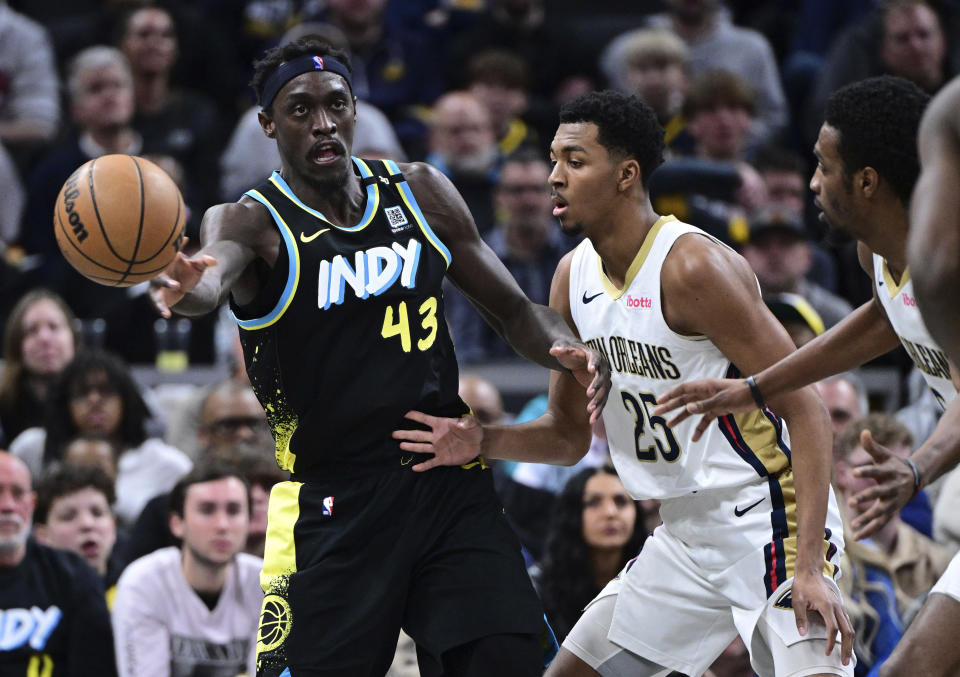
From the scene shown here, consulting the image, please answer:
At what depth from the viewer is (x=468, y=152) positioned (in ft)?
31.1

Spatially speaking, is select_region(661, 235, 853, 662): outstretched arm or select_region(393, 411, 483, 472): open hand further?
select_region(393, 411, 483, 472): open hand

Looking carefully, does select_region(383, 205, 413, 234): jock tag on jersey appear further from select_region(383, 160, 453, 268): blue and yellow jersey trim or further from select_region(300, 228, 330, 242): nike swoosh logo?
select_region(300, 228, 330, 242): nike swoosh logo

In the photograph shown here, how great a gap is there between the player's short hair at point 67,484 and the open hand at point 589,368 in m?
3.25

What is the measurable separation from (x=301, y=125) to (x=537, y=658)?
5.77 ft

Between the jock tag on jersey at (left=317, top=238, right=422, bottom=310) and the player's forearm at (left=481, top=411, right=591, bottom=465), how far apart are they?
604 mm

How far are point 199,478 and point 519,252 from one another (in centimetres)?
299

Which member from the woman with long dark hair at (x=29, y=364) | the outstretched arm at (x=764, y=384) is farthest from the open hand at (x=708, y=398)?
the woman with long dark hair at (x=29, y=364)

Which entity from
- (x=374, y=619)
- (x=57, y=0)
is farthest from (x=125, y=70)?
(x=374, y=619)

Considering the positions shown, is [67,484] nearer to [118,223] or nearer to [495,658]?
[118,223]

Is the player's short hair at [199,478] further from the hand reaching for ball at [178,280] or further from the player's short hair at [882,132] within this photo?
the player's short hair at [882,132]

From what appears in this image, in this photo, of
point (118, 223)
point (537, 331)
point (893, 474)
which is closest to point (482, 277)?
point (537, 331)

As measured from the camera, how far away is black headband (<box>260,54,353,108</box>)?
4414mm

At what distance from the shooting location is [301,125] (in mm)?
4395

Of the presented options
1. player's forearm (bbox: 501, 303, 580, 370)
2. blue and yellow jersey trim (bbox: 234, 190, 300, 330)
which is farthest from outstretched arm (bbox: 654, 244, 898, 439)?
blue and yellow jersey trim (bbox: 234, 190, 300, 330)
